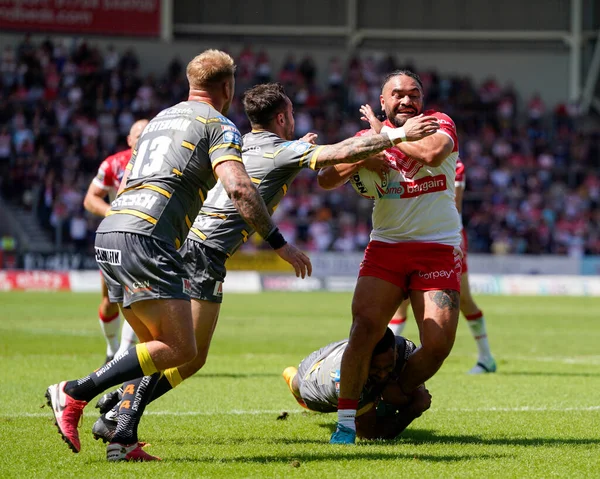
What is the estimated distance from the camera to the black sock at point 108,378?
5988mm

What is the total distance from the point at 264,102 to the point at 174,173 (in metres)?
1.41

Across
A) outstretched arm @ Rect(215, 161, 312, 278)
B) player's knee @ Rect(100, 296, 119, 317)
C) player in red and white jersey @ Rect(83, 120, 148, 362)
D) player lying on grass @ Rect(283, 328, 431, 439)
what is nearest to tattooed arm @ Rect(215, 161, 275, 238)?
outstretched arm @ Rect(215, 161, 312, 278)

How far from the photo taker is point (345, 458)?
6.25 metres

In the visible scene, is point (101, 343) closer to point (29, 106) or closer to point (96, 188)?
point (96, 188)

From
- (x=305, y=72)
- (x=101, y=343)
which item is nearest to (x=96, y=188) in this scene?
(x=101, y=343)

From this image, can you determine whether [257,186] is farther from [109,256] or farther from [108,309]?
[108,309]

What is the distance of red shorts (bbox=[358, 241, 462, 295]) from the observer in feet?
23.3

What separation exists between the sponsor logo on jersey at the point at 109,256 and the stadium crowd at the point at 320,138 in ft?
82.3

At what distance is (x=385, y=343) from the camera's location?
24.1 feet

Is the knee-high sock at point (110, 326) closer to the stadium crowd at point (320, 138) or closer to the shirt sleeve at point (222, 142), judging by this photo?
the shirt sleeve at point (222, 142)

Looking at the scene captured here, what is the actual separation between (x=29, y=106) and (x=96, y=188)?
24699 millimetres

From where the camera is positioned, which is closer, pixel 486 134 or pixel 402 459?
pixel 402 459

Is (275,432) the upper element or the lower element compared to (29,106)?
lower

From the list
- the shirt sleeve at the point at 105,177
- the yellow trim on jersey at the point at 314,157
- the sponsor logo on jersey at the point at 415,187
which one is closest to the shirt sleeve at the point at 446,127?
the sponsor logo on jersey at the point at 415,187
